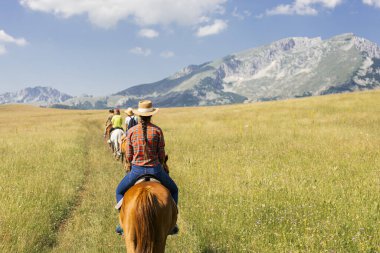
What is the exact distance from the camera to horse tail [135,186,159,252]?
4.93 m

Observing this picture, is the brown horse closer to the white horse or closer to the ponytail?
the ponytail

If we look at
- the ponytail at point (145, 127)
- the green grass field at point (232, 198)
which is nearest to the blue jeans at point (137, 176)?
the ponytail at point (145, 127)

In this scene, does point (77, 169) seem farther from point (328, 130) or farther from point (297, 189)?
point (328, 130)

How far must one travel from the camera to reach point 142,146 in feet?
21.3

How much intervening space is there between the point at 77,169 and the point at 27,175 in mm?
2809

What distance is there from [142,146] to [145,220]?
1.86 metres

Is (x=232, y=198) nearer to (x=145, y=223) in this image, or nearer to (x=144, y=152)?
(x=144, y=152)

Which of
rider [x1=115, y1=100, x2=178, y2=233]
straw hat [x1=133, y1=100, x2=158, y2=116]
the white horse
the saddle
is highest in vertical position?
straw hat [x1=133, y1=100, x2=158, y2=116]

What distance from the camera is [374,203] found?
776 centimetres

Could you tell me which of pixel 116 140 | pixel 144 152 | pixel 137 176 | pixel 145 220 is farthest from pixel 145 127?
pixel 116 140

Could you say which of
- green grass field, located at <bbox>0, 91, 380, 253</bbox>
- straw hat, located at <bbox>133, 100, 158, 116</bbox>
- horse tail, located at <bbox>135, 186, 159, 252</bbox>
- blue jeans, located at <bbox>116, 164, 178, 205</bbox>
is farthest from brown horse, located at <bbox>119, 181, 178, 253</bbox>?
green grass field, located at <bbox>0, 91, 380, 253</bbox>

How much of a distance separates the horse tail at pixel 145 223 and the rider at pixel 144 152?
4.49 ft

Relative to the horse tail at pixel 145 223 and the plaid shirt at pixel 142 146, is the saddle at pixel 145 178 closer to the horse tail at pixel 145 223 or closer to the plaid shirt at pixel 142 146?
the plaid shirt at pixel 142 146

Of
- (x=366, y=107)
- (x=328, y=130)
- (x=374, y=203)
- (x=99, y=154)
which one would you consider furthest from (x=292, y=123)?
(x=374, y=203)
